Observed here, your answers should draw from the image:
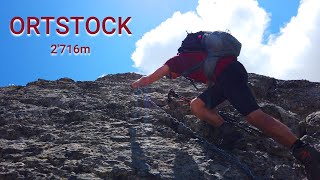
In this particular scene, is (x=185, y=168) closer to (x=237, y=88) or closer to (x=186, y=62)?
(x=237, y=88)

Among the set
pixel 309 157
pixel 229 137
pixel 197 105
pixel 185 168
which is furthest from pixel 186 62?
pixel 309 157

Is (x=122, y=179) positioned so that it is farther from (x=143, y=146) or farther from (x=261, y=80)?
(x=261, y=80)

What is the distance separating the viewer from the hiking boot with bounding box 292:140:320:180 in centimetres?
666

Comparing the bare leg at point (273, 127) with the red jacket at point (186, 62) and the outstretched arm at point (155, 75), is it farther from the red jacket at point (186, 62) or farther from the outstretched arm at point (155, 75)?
the outstretched arm at point (155, 75)

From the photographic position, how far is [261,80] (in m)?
11.5

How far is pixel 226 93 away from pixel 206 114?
0.68 metres

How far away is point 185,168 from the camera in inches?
272

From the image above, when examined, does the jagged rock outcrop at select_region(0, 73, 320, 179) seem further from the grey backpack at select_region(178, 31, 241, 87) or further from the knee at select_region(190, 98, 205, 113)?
the grey backpack at select_region(178, 31, 241, 87)

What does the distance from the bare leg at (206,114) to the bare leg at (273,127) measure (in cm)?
81

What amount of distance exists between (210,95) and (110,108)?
2.13 meters

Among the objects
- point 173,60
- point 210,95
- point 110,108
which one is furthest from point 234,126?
point 110,108

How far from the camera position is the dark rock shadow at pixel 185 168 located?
22.1ft

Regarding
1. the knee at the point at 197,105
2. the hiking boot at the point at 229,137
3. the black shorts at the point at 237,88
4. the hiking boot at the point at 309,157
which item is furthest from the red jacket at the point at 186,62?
the hiking boot at the point at 309,157

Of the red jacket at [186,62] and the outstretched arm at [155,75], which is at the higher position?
the red jacket at [186,62]
